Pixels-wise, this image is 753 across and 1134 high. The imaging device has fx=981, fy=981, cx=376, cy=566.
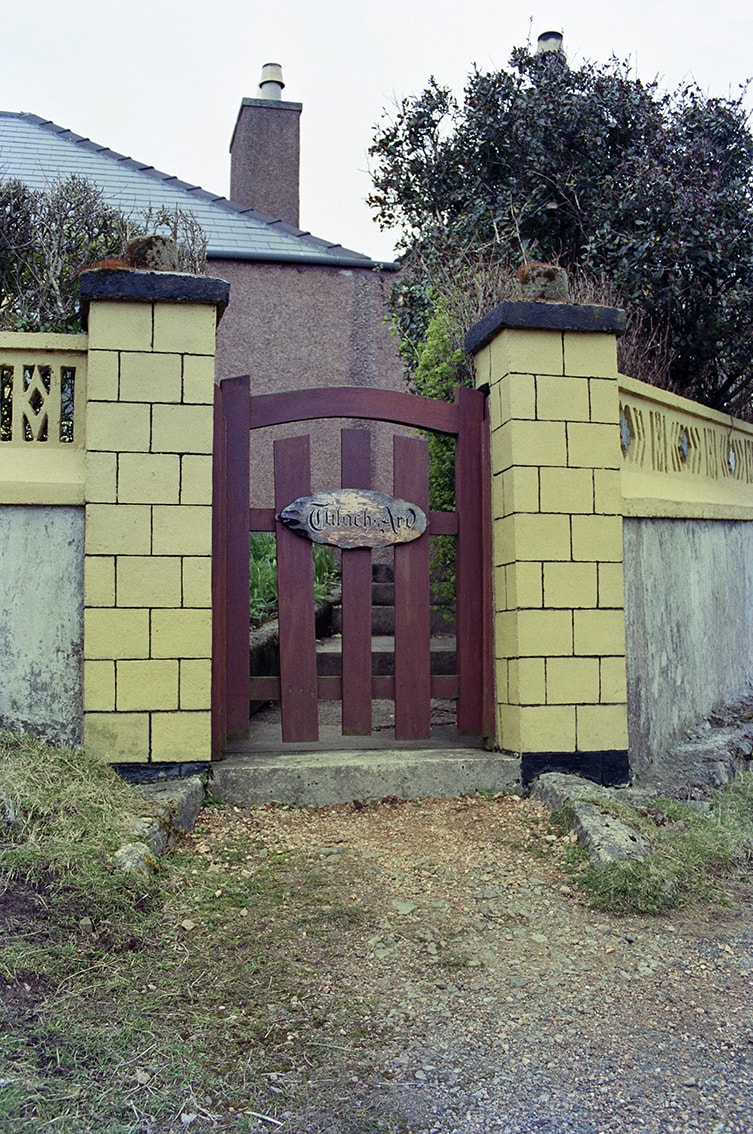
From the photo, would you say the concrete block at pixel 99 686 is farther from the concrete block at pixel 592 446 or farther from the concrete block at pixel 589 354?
the concrete block at pixel 589 354

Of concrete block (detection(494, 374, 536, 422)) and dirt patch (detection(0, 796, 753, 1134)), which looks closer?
dirt patch (detection(0, 796, 753, 1134))

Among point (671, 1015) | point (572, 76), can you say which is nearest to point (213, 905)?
point (671, 1015)

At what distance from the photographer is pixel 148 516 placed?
13.9 feet

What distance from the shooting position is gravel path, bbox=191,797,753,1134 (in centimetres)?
216

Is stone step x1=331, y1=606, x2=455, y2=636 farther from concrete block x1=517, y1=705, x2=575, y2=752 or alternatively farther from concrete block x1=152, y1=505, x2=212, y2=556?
concrete block x1=152, y1=505, x2=212, y2=556

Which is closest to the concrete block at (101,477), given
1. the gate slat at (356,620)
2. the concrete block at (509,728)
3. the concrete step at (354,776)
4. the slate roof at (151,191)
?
the gate slat at (356,620)

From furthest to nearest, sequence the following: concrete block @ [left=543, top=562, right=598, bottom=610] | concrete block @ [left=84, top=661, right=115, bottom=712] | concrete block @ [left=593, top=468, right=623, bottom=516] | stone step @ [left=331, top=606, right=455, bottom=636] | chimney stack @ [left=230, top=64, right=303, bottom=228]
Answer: chimney stack @ [left=230, top=64, right=303, bottom=228], stone step @ [left=331, top=606, right=455, bottom=636], concrete block @ [left=593, top=468, right=623, bottom=516], concrete block @ [left=543, top=562, right=598, bottom=610], concrete block @ [left=84, top=661, right=115, bottom=712]

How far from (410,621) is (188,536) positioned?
1176mm

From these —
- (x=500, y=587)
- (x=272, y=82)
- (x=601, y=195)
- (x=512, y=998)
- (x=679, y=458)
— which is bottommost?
(x=512, y=998)

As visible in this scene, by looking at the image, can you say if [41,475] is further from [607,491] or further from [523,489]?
[607,491]

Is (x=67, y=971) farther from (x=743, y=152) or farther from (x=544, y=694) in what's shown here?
(x=743, y=152)

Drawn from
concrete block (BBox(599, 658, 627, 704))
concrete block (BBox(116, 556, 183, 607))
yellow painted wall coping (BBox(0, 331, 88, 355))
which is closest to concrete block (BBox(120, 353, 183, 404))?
yellow painted wall coping (BBox(0, 331, 88, 355))

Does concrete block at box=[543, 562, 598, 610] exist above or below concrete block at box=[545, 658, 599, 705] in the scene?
above

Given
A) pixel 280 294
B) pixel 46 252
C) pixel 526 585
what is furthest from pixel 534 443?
pixel 280 294
